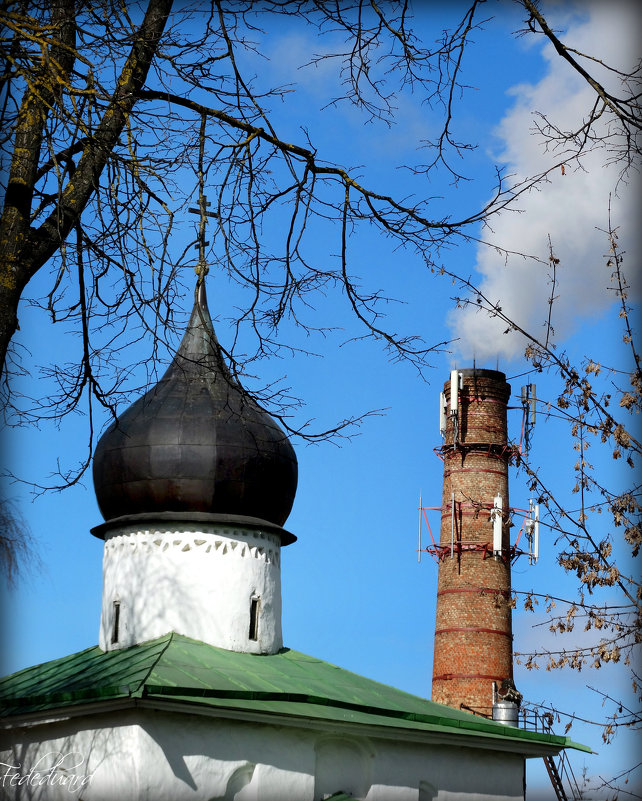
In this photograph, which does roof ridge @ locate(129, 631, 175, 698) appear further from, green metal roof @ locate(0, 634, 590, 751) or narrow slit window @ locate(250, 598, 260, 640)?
narrow slit window @ locate(250, 598, 260, 640)

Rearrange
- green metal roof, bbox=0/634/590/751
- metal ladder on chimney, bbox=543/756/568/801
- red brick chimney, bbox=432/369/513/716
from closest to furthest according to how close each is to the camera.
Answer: green metal roof, bbox=0/634/590/751, metal ladder on chimney, bbox=543/756/568/801, red brick chimney, bbox=432/369/513/716

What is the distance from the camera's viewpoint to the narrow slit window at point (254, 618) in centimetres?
1522

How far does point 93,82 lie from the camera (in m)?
6.64

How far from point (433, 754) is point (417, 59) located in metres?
9.41

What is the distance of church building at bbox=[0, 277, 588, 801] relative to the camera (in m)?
12.1

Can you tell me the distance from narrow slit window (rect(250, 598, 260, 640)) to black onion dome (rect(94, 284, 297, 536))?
109 centimetres

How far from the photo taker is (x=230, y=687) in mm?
12570

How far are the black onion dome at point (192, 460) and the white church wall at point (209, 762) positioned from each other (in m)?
3.28

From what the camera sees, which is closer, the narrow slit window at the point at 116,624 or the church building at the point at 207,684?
the church building at the point at 207,684

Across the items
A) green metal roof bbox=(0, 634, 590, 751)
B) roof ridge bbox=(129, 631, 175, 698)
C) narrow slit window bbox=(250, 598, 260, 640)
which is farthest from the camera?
narrow slit window bbox=(250, 598, 260, 640)

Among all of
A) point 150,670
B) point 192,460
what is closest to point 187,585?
point 192,460

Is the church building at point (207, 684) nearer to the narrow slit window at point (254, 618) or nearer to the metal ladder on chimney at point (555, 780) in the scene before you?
the narrow slit window at point (254, 618)

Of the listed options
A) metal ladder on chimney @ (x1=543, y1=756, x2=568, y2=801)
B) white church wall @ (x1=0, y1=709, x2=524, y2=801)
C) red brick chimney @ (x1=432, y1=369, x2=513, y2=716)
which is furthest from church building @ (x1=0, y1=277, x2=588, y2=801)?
red brick chimney @ (x1=432, y1=369, x2=513, y2=716)

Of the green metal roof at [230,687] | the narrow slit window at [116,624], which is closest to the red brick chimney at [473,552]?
the green metal roof at [230,687]
